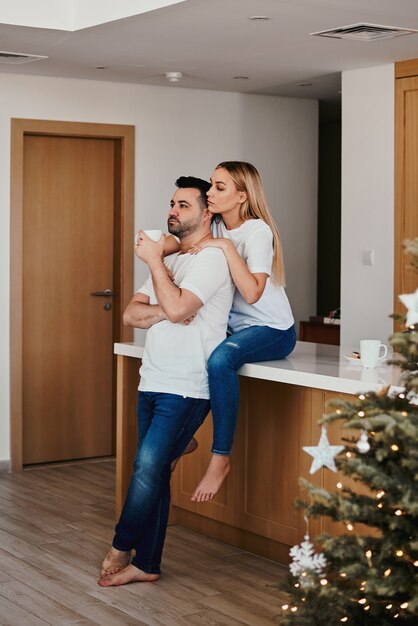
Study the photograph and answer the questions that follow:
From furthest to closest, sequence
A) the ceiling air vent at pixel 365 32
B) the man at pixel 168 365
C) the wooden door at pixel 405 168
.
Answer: the wooden door at pixel 405 168 → the ceiling air vent at pixel 365 32 → the man at pixel 168 365

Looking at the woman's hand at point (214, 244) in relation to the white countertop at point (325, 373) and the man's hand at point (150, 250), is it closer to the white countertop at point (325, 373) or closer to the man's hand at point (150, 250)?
the man's hand at point (150, 250)

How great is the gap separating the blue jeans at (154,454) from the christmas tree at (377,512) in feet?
4.61

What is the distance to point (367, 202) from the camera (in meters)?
5.91

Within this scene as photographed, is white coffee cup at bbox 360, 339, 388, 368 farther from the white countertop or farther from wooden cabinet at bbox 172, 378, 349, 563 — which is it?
wooden cabinet at bbox 172, 378, 349, 563

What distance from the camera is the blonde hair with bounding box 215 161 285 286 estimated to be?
13.0 feet

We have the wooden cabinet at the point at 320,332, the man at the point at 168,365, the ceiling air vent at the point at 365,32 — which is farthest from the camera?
the wooden cabinet at the point at 320,332

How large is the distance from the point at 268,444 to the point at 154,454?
21.9 inches

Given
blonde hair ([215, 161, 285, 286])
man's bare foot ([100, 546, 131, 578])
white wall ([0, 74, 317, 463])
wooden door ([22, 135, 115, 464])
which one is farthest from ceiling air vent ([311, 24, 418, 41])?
man's bare foot ([100, 546, 131, 578])

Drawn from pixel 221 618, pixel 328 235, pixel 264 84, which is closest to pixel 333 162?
pixel 328 235

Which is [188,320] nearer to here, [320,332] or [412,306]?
[412,306]

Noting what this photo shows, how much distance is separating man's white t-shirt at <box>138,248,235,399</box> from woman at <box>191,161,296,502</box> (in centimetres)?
4

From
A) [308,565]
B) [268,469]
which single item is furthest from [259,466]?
[308,565]

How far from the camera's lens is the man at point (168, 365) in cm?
374

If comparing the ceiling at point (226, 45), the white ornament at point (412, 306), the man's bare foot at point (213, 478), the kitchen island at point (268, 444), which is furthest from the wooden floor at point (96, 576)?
the ceiling at point (226, 45)
